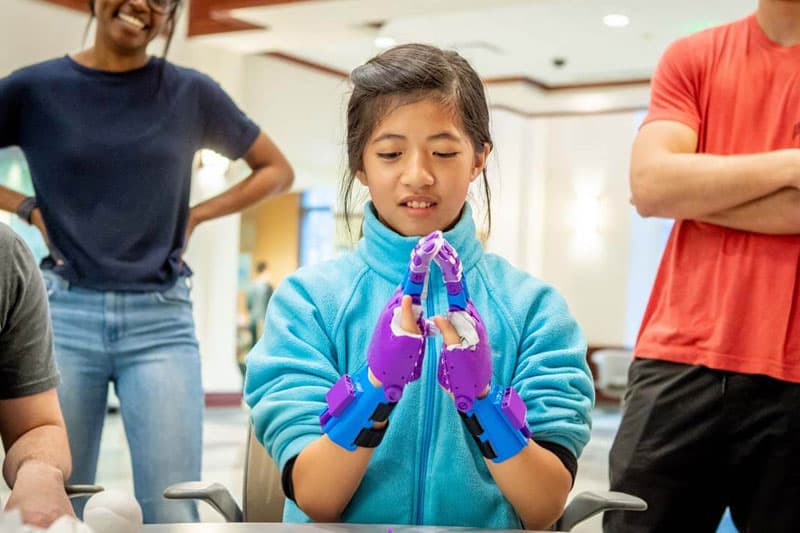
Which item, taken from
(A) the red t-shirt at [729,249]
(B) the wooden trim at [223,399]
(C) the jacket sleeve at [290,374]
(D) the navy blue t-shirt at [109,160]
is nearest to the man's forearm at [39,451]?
(C) the jacket sleeve at [290,374]

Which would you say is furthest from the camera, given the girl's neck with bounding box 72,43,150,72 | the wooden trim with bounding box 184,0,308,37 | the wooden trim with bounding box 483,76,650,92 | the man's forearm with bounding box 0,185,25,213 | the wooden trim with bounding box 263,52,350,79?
the wooden trim with bounding box 483,76,650,92

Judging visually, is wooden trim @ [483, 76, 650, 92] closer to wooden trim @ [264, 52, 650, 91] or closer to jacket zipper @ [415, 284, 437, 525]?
wooden trim @ [264, 52, 650, 91]

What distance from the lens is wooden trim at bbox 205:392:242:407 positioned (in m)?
10.3

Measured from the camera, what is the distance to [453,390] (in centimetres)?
124

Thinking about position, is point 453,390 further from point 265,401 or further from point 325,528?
point 265,401

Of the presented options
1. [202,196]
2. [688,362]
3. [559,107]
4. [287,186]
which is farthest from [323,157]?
[688,362]

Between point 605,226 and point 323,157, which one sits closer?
point 323,157

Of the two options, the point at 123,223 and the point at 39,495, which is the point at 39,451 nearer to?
the point at 39,495

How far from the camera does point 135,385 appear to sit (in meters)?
2.34

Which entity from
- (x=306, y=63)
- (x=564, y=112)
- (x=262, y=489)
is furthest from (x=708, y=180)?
(x=564, y=112)

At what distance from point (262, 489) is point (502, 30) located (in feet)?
28.6

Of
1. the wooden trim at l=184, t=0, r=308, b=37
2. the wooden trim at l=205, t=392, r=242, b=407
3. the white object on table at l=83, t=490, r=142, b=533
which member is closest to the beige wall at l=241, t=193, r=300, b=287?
the wooden trim at l=205, t=392, r=242, b=407

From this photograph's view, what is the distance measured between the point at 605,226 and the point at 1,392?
40.0 feet

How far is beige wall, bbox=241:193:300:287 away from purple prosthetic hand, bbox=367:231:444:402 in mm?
15664
